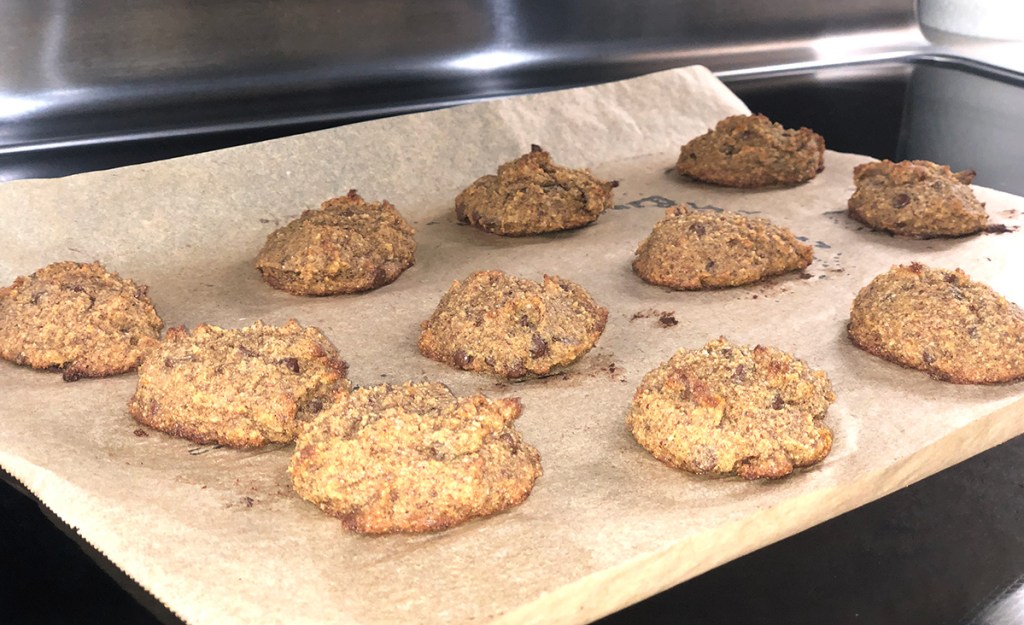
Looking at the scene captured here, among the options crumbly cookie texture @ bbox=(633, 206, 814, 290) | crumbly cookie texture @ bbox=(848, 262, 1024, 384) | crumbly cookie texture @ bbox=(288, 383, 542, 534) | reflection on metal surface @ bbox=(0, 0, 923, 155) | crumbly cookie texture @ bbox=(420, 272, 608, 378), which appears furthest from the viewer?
reflection on metal surface @ bbox=(0, 0, 923, 155)

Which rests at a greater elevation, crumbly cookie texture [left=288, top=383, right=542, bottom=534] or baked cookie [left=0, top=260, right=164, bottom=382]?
crumbly cookie texture [left=288, top=383, right=542, bottom=534]

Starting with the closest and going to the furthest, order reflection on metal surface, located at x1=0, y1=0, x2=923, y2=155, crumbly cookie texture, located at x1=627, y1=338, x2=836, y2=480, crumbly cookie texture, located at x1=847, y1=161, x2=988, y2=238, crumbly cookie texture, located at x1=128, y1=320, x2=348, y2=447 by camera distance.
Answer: crumbly cookie texture, located at x1=627, y1=338, x2=836, y2=480 → crumbly cookie texture, located at x1=128, y1=320, x2=348, y2=447 → crumbly cookie texture, located at x1=847, y1=161, x2=988, y2=238 → reflection on metal surface, located at x1=0, y1=0, x2=923, y2=155

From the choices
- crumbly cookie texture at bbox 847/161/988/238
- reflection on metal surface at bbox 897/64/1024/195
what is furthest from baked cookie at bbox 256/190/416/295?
reflection on metal surface at bbox 897/64/1024/195

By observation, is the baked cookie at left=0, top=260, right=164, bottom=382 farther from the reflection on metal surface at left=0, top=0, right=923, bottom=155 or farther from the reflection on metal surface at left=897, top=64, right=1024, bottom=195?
the reflection on metal surface at left=897, top=64, right=1024, bottom=195

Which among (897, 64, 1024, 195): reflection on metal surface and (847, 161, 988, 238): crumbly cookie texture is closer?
(847, 161, 988, 238): crumbly cookie texture

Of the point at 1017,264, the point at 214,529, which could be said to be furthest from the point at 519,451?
the point at 1017,264

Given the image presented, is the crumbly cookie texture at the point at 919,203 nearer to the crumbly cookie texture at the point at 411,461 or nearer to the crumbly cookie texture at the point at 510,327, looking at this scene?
the crumbly cookie texture at the point at 510,327

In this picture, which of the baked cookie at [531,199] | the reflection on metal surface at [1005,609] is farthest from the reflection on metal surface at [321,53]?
the reflection on metal surface at [1005,609]
